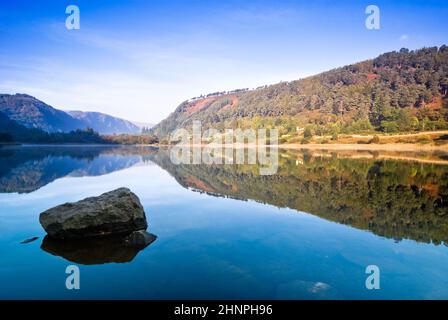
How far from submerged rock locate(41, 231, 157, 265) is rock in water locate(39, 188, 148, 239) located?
0.35m

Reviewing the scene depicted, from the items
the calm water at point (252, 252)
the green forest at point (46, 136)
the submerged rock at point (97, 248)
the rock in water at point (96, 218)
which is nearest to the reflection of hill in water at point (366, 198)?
the calm water at point (252, 252)

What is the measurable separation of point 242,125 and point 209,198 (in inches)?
5973

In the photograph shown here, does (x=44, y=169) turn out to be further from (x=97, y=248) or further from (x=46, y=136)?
(x=46, y=136)

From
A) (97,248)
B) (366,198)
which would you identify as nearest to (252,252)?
(97,248)

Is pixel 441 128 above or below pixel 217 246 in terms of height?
above

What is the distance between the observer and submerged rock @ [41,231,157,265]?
830cm

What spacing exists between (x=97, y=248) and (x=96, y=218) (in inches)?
57.8

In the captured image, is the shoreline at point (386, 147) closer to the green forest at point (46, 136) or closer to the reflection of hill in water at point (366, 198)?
the reflection of hill in water at point (366, 198)

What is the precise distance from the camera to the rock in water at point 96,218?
10008 mm

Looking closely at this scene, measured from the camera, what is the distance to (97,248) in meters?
9.10

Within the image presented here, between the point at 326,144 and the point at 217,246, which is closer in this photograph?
the point at 217,246
